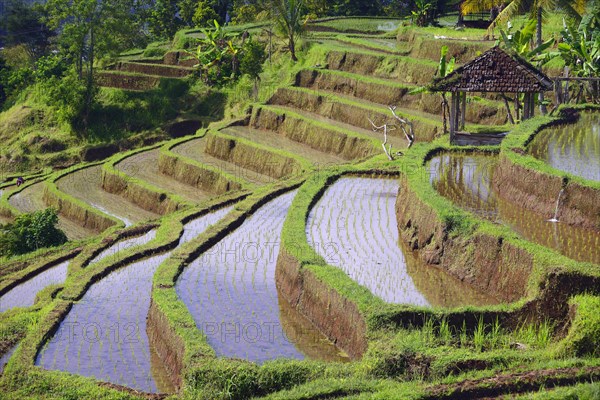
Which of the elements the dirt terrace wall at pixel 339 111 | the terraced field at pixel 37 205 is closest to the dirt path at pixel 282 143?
the dirt terrace wall at pixel 339 111

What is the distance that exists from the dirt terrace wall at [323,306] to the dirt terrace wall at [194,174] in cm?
1209

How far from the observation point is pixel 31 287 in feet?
63.4

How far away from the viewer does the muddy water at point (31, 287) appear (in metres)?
18.4

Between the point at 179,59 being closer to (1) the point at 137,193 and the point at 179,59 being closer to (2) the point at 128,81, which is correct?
(2) the point at 128,81

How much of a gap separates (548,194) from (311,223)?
425cm

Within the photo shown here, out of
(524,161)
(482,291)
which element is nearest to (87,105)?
(524,161)

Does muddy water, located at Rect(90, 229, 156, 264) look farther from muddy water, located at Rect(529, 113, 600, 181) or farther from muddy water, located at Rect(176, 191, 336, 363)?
muddy water, located at Rect(529, 113, 600, 181)

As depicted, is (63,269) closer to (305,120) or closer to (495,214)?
(495,214)

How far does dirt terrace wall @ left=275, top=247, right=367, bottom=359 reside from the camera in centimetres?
1184

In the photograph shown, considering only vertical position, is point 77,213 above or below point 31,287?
below

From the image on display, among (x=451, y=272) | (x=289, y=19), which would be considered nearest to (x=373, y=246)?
(x=451, y=272)

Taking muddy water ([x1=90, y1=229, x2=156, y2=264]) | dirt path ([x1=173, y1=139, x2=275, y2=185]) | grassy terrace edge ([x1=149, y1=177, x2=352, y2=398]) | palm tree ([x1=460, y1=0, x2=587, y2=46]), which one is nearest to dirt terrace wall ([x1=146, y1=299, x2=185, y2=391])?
grassy terrace edge ([x1=149, y1=177, x2=352, y2=398])

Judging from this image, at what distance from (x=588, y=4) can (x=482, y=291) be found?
73.5 feet

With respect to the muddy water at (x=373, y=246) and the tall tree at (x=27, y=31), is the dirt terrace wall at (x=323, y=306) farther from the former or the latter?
the tall tree at (x=27, y=31)
